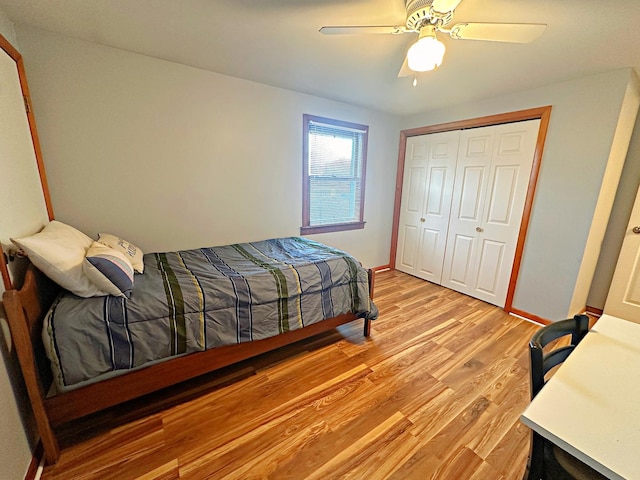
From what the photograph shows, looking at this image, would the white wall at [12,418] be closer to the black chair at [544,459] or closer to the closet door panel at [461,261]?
the black chair at [544,459]

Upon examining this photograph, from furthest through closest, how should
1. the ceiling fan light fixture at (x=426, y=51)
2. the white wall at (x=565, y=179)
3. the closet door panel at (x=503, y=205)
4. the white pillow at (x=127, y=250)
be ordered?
the closet door panel at (x=503, y=205) < the white wall at (x=565, y=179) < the white pillow at (x=127, y=250) < the ceiling fan light fixture at (x=426, y=51)

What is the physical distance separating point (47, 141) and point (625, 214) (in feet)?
16.8

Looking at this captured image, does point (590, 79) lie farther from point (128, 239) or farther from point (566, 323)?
point (128, 239)

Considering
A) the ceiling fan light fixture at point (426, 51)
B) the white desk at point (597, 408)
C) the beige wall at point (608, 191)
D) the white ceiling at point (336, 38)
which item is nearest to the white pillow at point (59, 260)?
the white ceiling at point (336, 38)

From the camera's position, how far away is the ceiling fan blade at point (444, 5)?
122 cm

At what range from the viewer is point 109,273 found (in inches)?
55.0

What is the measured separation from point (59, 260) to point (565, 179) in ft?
12.4

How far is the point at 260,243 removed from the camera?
2830 millimetres

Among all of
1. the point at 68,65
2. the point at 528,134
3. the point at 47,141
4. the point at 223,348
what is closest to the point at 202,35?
the point at 68,65

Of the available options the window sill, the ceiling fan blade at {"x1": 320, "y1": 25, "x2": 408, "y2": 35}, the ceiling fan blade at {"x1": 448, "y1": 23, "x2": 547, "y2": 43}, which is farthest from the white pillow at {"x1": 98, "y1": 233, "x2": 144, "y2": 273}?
the ceiling fan blade at {"x1": 448, "y1": 23, "x2": 547, "y2": 43}

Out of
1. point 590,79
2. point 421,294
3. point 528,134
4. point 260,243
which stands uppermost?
point 590,79

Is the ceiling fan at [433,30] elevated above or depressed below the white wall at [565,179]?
above

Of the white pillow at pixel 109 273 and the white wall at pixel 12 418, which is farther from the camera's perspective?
the white pillow at pixel 109 273

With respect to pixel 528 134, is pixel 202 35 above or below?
above
